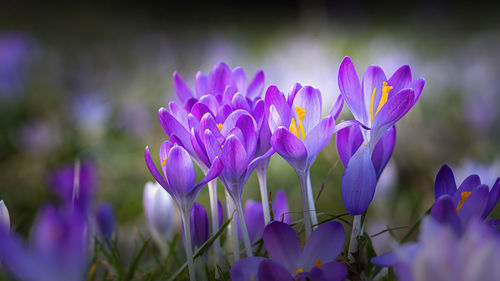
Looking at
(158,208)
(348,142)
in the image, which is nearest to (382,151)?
(348,142)

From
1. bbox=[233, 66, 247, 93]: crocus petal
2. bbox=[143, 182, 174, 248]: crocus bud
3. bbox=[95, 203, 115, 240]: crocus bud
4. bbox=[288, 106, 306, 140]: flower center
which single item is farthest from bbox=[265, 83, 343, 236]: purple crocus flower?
bbox=[95, 203, 115, 240]: crocus bud

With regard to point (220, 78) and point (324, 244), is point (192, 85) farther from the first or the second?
point (324, 244)

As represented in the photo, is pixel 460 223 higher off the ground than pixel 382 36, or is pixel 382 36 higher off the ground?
pixel 382 36

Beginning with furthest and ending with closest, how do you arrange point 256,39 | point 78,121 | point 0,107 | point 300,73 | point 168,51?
point 256,39 → point 168,51 → point 300,73 → point 0,107 → point 78,121

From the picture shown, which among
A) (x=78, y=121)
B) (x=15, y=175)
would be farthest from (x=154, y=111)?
(x=15, y=175)

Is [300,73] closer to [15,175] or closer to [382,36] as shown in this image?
[15,175]

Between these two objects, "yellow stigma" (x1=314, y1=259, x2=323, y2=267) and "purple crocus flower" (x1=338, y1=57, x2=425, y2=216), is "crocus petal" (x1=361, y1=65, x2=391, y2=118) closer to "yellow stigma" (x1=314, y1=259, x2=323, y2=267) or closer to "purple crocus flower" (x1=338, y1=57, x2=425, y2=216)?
"purple crocus flower" (x1=338, y1=57, x2=425, y2=216)

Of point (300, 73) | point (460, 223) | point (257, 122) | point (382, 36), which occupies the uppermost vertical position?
point (382, 36)
